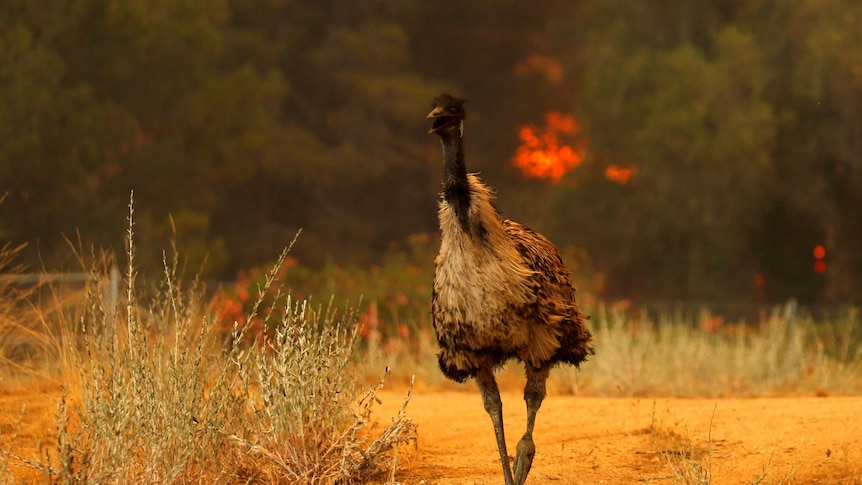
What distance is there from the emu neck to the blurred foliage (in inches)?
468

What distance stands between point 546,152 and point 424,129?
12.5 feet

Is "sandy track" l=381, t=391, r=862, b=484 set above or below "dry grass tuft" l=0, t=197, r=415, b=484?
below

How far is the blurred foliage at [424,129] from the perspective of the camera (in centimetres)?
2030

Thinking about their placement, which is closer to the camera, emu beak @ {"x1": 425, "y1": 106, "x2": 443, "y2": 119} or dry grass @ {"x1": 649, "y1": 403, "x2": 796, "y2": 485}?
emu beak @ {"x1": 425, "y1": 106, "x2": 443, "y2": 119}

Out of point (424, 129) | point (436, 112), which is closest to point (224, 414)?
point (436, 112)

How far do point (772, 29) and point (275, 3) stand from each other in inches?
450

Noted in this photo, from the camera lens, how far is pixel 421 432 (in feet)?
25.9

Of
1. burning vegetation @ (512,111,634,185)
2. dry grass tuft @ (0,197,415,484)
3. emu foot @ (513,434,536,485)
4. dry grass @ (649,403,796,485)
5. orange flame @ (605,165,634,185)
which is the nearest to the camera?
dry grass tuft @ (0,197,415,484)

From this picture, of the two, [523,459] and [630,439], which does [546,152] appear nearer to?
[630,439]

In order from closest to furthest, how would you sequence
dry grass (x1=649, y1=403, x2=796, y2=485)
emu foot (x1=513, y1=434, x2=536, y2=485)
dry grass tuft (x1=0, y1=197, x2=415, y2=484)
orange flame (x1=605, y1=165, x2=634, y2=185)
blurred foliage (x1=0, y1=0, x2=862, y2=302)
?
dry grass tuft (x1=0, y1=197, x2=415, y2=484) < emu foot (x1=513, y1=434, x2=536, y2=485) < dry grass (x1=649, y1=403, x2=796, y2=485) < blurred foliage (x1=0, y1=0, x2=862, y2=302) < orange flame (x1=605, y1=165, x2=634, y2=185)

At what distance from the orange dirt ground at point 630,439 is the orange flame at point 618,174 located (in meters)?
18.6

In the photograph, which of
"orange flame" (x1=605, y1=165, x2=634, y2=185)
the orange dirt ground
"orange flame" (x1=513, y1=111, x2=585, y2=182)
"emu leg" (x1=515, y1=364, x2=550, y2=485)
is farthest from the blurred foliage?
"emu leg" (x1=515, y1=364, x2=550, y2=485)

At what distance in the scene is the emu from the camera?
5.64m

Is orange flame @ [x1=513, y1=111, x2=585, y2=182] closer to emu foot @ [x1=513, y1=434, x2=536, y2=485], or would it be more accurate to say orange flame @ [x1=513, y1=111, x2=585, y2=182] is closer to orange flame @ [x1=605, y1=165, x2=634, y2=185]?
orange flame @ [x1=605, y1=165, x2=634, y2=185]
